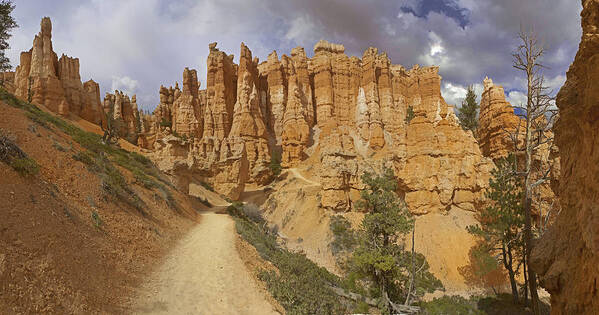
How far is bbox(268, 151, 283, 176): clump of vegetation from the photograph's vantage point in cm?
3962

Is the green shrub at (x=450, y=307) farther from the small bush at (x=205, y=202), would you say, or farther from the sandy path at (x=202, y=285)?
the small bush at (x=205, y=202)

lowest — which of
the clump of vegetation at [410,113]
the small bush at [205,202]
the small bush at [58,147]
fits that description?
the small bush at [205,202]

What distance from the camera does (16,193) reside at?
264 inches

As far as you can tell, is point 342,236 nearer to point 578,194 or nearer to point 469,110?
point 578,194

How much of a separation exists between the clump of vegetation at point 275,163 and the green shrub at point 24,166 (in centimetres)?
3114

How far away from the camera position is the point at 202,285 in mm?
8570

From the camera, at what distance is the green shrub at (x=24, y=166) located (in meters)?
7.57

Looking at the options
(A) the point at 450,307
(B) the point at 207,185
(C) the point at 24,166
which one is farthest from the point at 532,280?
(B) the point at 207,185

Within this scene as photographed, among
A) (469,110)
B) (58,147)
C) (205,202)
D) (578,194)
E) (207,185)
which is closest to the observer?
(578,194)

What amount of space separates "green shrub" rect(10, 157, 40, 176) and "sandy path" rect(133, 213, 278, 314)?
178 inches

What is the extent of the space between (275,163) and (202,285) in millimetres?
33354

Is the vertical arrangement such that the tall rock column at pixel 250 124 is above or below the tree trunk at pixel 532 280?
above

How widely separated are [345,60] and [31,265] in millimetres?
51772

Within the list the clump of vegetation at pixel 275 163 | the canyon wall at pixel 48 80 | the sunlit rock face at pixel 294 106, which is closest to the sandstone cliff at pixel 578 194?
the sunlit rock face at pixel 294 106
